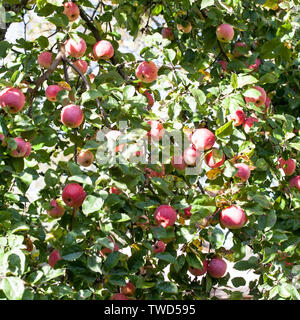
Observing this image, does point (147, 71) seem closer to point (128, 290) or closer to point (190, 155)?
point (190, 155)

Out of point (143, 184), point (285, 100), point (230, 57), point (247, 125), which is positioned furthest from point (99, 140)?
point (285, 100)

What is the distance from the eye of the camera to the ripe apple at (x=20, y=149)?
135 centimetres

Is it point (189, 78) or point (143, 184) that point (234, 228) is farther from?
point (189, 78)

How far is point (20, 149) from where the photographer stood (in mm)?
1358

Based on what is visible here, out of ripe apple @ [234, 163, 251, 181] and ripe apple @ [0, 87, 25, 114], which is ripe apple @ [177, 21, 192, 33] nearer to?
ripe apple @ [234, 163, 251, 181]

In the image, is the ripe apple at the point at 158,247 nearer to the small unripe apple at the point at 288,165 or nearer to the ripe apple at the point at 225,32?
the small unripe apple at the point at 288,165

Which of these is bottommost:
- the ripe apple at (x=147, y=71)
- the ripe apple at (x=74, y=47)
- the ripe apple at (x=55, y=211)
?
the ripe apple at (x=55, y=211)

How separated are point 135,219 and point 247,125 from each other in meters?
0.62

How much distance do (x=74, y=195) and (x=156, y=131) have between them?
0.30 meters

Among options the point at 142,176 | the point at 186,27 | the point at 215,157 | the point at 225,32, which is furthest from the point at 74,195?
the point at 186,27

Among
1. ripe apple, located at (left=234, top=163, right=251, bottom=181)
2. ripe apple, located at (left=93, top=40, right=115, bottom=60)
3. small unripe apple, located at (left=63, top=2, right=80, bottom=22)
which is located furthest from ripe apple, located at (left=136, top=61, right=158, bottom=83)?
ripe apple, located at (left=234, top=163, right=251, bottom=181)

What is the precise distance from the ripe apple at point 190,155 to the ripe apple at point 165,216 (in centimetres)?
15

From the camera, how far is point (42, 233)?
1.60 meters

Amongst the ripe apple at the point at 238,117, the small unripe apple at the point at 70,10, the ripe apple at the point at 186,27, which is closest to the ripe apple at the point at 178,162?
the ripe apple at the point at 238,117
